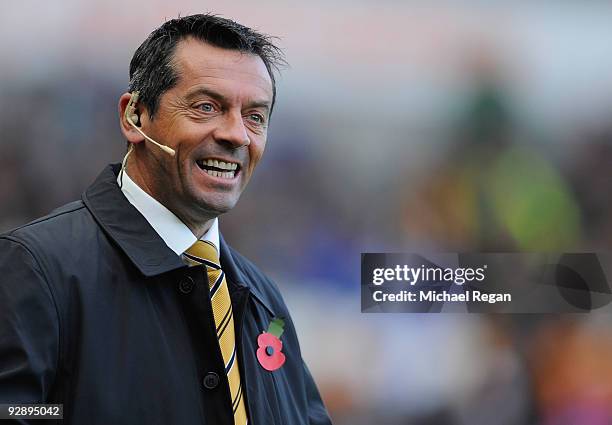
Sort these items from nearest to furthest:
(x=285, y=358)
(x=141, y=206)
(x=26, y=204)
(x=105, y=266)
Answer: (x=105, y=266) → (x=141, y=206) → (x=285, y=358) → (x=26, y=204)

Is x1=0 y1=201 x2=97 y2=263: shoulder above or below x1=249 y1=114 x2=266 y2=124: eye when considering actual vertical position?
below

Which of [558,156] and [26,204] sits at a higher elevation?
[558,156]

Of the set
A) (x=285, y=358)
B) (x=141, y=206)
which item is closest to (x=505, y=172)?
(x=285, y=358)

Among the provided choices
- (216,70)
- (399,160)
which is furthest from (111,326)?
(399,160)

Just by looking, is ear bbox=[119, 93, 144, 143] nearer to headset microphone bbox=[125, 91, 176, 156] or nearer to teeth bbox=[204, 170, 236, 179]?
headset microphone bbox=[125, 91, 176, 156]

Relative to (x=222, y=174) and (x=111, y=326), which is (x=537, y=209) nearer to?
(x=222, y=174)

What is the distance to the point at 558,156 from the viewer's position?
2045 millimetres

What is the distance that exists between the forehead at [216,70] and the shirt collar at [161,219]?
0.56ft

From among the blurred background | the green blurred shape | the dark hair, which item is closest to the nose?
the dark hair

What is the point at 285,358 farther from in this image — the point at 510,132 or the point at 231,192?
the point at 510,132

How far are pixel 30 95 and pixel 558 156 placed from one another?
133 centimetres

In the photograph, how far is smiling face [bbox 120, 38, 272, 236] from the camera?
1.23 meters

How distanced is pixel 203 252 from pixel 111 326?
217 millimetres

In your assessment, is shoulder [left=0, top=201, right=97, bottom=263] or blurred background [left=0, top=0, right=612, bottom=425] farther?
blurred background [left=0, top=0, right=612, bottom=425]
